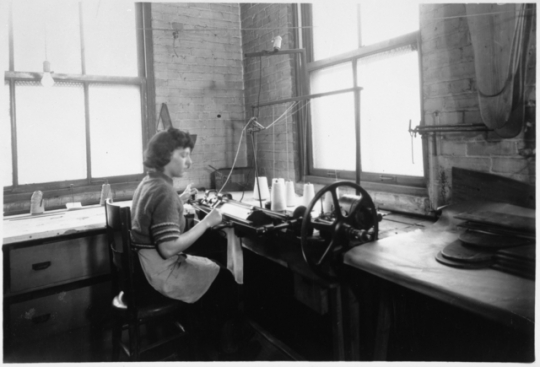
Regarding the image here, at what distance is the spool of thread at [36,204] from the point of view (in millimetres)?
3229

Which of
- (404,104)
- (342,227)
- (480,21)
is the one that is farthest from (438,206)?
(480,21)

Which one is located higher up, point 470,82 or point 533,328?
point 470,82

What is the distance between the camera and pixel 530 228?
166cm

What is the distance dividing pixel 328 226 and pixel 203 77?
2786mm

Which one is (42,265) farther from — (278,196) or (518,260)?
(518,260)

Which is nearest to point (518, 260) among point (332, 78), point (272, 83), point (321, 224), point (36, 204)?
point (321, 224)

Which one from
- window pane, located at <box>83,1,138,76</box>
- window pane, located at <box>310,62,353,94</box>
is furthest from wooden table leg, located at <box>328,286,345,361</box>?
window pane, located at <box>83,1,138,76</box>

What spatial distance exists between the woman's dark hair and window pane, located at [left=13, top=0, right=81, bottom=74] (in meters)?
1.92

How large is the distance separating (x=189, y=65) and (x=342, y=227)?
2852 millimetres

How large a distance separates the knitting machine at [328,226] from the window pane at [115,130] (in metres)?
1.99

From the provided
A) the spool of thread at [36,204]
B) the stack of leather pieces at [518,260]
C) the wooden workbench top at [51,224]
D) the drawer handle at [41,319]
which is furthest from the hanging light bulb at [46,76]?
the stack of leather pieces at [518,260]

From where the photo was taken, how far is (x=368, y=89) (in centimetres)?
301

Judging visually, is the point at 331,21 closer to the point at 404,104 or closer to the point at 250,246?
the point at 404,104

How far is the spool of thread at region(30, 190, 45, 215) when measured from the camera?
127 inches
